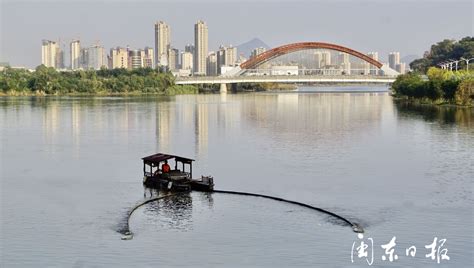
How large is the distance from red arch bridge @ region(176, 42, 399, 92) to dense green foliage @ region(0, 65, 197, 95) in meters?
2.19

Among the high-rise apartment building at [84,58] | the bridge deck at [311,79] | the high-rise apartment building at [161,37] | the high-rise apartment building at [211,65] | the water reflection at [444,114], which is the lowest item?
the water reflection at [444,114]

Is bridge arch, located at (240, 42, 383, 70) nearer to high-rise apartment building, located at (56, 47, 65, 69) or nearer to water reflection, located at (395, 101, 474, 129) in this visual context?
water reflection, located at (395, 101, 474, 129)

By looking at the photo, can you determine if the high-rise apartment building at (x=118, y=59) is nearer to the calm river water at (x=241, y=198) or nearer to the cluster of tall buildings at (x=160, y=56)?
the cluster of tall buildings at (x=160, y=56)

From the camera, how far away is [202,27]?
122 metres

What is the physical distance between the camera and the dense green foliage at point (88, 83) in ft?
169

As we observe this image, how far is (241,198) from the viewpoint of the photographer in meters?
11.1

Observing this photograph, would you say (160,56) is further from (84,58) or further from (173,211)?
(173,211)

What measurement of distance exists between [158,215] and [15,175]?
15.4 ft

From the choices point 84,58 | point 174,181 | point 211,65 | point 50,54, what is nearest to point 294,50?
point 174,181

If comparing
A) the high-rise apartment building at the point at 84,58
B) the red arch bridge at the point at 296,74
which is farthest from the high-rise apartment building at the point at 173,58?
the red arch bridge at the point at 296,74

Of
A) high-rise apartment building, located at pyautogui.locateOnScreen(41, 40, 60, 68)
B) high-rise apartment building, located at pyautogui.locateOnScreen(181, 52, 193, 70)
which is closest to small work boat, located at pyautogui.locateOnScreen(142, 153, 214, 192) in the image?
high-rise apartment building, located at pyautogui.locateOnScreen(181, 52, 193, 70)

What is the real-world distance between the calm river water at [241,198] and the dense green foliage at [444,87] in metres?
8.99

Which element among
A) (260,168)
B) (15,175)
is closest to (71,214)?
(15,175)

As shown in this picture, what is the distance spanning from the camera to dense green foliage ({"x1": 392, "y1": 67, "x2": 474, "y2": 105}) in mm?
30312
